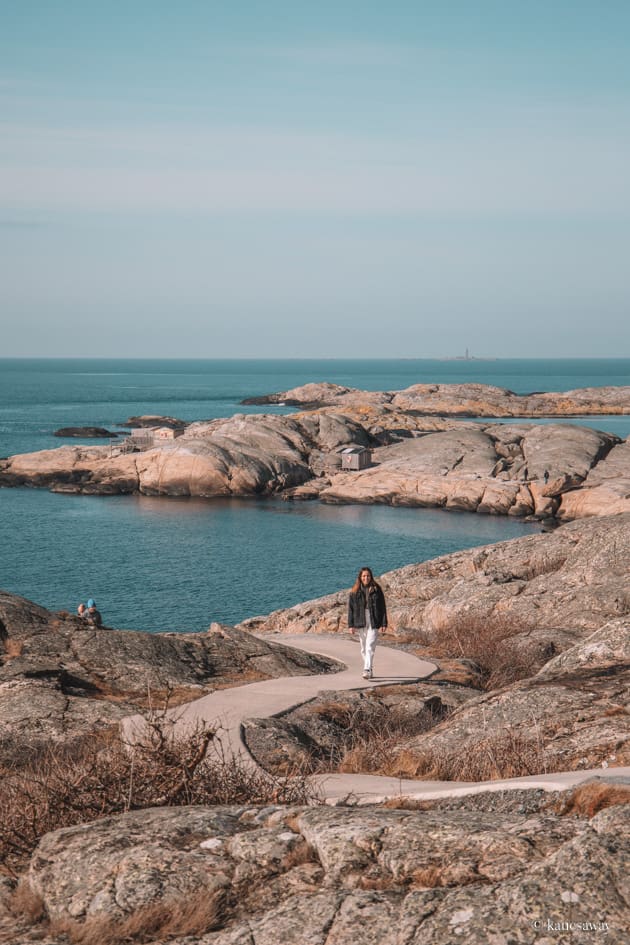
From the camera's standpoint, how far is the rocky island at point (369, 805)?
541 cm

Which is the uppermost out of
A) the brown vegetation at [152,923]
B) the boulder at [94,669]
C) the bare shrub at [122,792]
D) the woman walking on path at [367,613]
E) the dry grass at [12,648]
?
the brown vegetation at [152,923]

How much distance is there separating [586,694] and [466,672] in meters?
6.41

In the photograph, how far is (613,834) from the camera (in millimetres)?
5477

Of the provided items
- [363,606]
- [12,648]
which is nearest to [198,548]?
[363,606]

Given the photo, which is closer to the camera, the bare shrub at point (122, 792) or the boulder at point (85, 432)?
the bare shrub at point (122, 792)

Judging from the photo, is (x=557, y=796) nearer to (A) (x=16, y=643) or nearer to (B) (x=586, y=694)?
(B) (x=586, y=694)

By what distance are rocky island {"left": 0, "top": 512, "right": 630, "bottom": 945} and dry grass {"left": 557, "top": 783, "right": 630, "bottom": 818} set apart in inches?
1.0

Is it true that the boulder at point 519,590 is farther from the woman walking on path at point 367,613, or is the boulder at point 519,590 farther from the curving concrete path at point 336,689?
the woman walking on path at point 367,613

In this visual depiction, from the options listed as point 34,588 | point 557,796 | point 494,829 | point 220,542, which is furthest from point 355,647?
point 220,542

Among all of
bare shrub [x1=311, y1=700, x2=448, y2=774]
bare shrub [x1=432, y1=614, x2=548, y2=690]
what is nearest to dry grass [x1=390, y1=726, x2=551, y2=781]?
bare shrub [x1=311, y1=700, x2=448, y2=774]

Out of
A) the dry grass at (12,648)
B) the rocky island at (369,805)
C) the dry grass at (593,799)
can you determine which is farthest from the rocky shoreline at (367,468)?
the dry grass at (593,799)

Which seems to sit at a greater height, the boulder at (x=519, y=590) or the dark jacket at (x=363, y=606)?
the dark jacket at (x=363, y=606)

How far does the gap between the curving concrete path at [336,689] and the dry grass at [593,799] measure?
3.18ft

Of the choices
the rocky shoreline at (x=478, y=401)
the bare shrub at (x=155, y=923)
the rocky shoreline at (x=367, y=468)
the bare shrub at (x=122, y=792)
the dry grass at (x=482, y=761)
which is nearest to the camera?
the bare shrub at (x=155, y=923)
